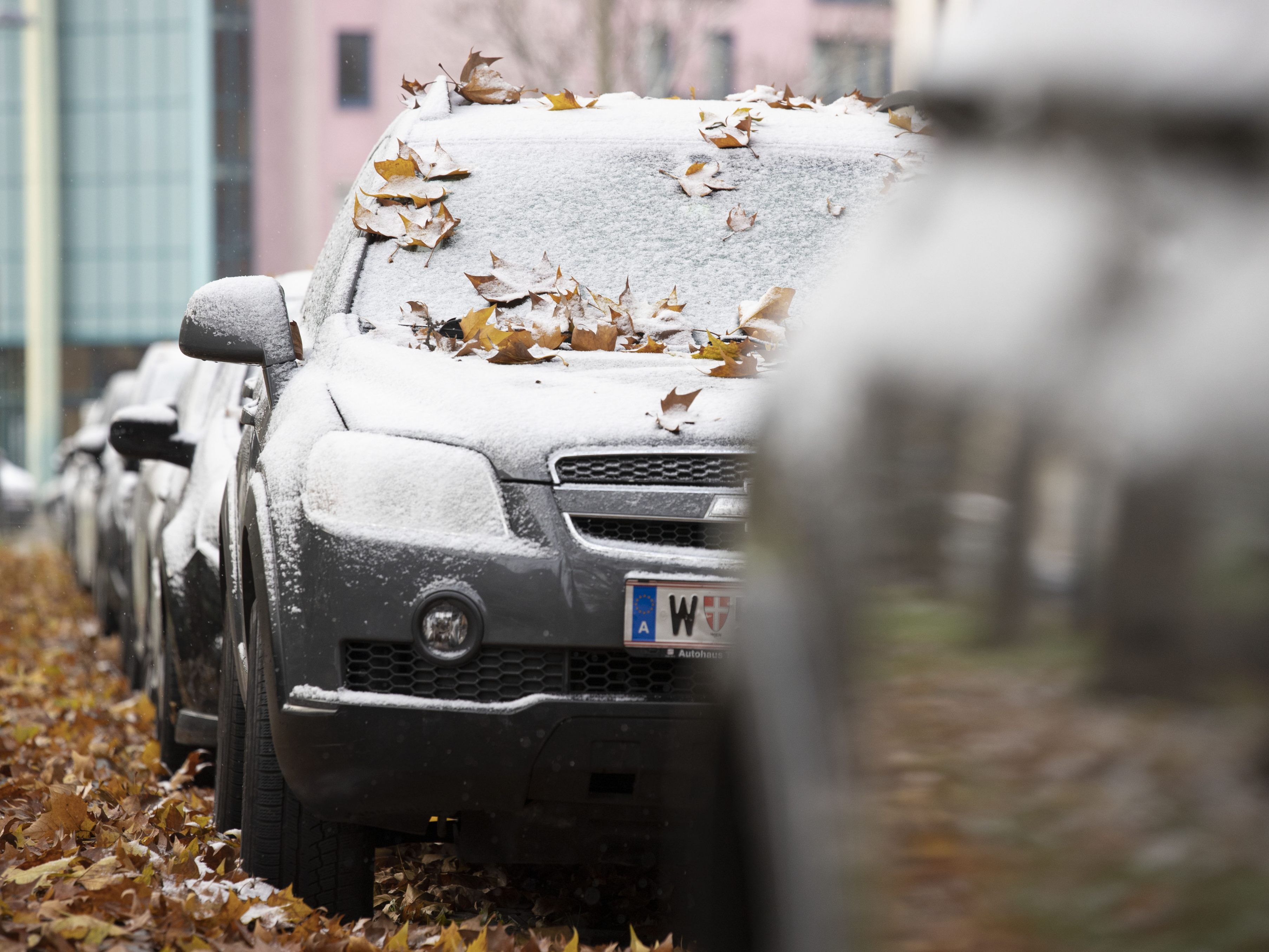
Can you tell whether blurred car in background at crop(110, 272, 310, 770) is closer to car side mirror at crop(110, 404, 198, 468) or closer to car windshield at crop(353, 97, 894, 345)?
car side mirror at crop(110, 404, 198, 468)

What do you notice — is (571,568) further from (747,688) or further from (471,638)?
(747,688)

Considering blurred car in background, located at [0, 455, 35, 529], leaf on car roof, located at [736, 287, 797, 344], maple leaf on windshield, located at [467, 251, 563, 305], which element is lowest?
blurred car in background, located at [0, 455, 35, 529]

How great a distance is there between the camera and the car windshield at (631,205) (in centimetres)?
431

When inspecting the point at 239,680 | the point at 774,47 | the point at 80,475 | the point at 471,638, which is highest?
the point at 774,47

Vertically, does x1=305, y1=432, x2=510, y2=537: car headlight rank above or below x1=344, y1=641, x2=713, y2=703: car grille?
above

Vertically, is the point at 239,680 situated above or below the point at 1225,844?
below

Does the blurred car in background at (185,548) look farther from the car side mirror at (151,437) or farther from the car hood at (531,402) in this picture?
the car hood at (531,402)

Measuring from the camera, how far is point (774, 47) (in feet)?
116

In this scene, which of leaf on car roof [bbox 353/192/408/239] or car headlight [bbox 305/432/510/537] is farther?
leaf on car roof [bbox 353/192/408/239]

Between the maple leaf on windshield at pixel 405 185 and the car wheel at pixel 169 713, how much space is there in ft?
6.75

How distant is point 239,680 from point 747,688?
2634 mm

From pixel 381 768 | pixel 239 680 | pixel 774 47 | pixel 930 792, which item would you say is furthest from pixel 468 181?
pixel 774 47

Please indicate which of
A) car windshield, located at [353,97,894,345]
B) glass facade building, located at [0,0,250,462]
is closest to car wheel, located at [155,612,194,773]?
car windshield, located at [353,97,894,345]

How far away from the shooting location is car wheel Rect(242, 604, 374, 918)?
369 cm
